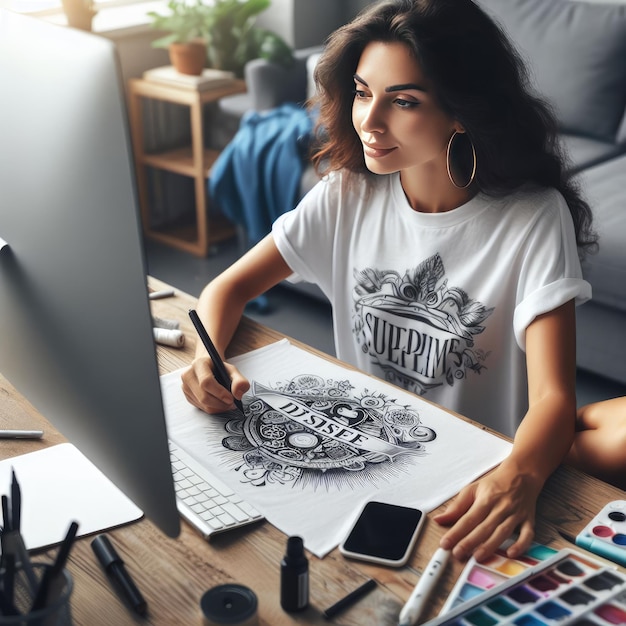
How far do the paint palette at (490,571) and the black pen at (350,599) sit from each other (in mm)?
71

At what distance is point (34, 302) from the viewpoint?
70cm

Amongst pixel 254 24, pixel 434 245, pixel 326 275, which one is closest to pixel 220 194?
Result: pixel 254 24

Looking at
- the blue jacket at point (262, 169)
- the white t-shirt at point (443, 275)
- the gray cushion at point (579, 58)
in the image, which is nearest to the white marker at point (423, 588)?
the white t-shirt at point (443, 275)

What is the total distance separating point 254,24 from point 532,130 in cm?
280

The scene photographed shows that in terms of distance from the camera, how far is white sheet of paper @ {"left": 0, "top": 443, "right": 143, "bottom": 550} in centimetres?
82

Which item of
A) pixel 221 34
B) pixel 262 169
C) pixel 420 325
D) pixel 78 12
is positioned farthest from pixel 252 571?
pixel 221 34

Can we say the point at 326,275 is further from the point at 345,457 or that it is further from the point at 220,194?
the point at 220,194

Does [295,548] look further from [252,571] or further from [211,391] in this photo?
[211,391]

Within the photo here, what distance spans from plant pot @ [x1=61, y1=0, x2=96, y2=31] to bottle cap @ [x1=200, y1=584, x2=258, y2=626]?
9.47 ft

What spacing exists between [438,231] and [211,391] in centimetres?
49

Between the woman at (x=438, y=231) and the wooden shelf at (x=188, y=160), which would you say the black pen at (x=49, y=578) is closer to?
the woman at (x=438, y=231)

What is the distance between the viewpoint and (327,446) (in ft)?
3.22

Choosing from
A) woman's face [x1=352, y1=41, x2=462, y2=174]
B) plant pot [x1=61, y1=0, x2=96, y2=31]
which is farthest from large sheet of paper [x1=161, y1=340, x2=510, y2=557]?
plant pot [x1=61, y1=0, x2=96, y2=31]

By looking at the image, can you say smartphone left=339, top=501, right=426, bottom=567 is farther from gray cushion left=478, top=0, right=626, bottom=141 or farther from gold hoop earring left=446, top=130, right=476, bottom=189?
gray cushion left=478, top=0, right=626, bottom=141
